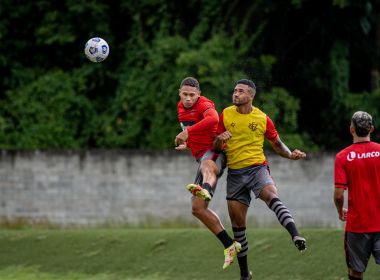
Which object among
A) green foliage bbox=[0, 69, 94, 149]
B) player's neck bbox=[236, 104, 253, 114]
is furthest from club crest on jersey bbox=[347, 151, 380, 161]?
green foliage bbox=[0, 69, 94, 149]

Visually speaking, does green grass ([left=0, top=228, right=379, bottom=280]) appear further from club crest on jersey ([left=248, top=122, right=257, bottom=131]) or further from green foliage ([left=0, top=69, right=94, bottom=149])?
green foliage ([left=0, top=69, right=94, bottom=149])

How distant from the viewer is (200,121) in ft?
40.3

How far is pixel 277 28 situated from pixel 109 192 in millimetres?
6676

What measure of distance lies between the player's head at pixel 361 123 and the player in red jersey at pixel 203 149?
2271 millimetres

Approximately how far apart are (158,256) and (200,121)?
468cm

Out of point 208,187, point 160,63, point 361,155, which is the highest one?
point 160,63

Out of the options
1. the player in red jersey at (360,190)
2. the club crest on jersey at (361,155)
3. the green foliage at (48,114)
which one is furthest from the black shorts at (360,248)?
the green foliage at (48,114)

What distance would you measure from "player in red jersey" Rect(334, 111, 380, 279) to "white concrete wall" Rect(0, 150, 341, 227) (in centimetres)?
1024

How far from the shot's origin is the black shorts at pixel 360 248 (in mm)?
10500

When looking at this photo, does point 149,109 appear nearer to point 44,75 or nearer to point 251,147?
point 44,75

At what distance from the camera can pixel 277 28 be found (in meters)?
25.0

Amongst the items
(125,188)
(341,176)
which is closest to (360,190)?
(341,176)

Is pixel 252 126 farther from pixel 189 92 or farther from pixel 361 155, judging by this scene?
pixel 361 155

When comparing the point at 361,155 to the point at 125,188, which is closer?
the point at 361,155
